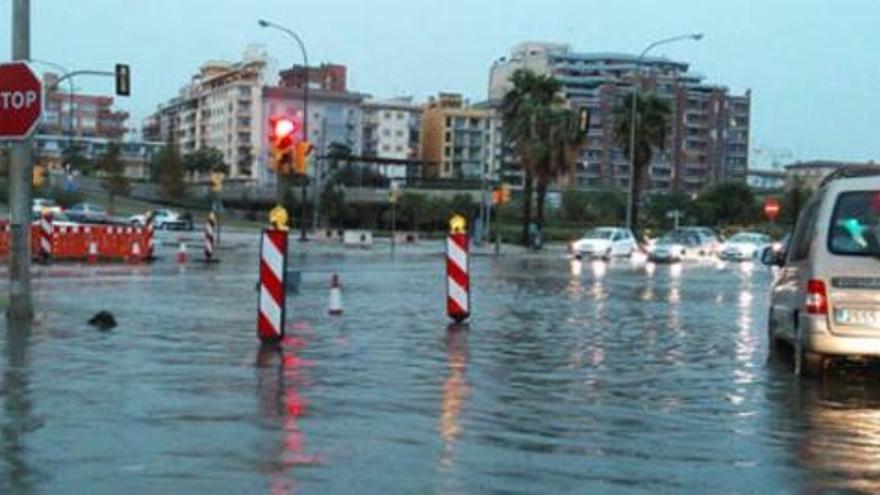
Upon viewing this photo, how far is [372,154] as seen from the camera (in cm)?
19538

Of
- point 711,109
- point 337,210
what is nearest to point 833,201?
point 337,210

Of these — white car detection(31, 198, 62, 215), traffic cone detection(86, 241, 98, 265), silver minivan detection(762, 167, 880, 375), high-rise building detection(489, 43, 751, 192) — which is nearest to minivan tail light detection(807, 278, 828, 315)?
silver minivan detection(762, 167, 880, 375)

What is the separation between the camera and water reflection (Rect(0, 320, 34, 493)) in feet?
24.2

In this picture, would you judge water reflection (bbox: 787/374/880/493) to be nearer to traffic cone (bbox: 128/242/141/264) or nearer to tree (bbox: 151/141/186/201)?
traffic cone (bbox: 128/242/141/264)

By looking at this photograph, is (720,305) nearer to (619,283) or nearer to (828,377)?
(619,283)

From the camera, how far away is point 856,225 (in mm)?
12578

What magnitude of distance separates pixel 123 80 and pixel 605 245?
71.6 ft

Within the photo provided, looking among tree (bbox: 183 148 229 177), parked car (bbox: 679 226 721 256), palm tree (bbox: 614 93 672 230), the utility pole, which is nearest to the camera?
the utility pole

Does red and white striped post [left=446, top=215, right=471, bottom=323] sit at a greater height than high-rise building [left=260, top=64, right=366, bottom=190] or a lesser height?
lesser

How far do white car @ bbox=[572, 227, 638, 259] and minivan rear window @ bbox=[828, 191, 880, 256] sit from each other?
4549cm

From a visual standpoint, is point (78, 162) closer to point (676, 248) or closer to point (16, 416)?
point (676, 248)

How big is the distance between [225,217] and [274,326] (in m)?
115

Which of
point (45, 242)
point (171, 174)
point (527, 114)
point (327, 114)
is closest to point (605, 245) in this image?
point (527, 114)

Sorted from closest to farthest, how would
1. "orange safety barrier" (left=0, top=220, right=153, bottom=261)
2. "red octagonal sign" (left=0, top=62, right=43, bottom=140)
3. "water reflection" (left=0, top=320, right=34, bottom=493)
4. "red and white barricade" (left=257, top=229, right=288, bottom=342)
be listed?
"water reflection" (left=0, top=320, right=34, bottom=493) → "red and white barricade" (left=257, top=229, right=288, bottom=342) → "red octagonal sign" (left=0, top=62, right=43, bottom=140) → "orange safety barrier" (left=0, top=220, right=153, bottom=261)
